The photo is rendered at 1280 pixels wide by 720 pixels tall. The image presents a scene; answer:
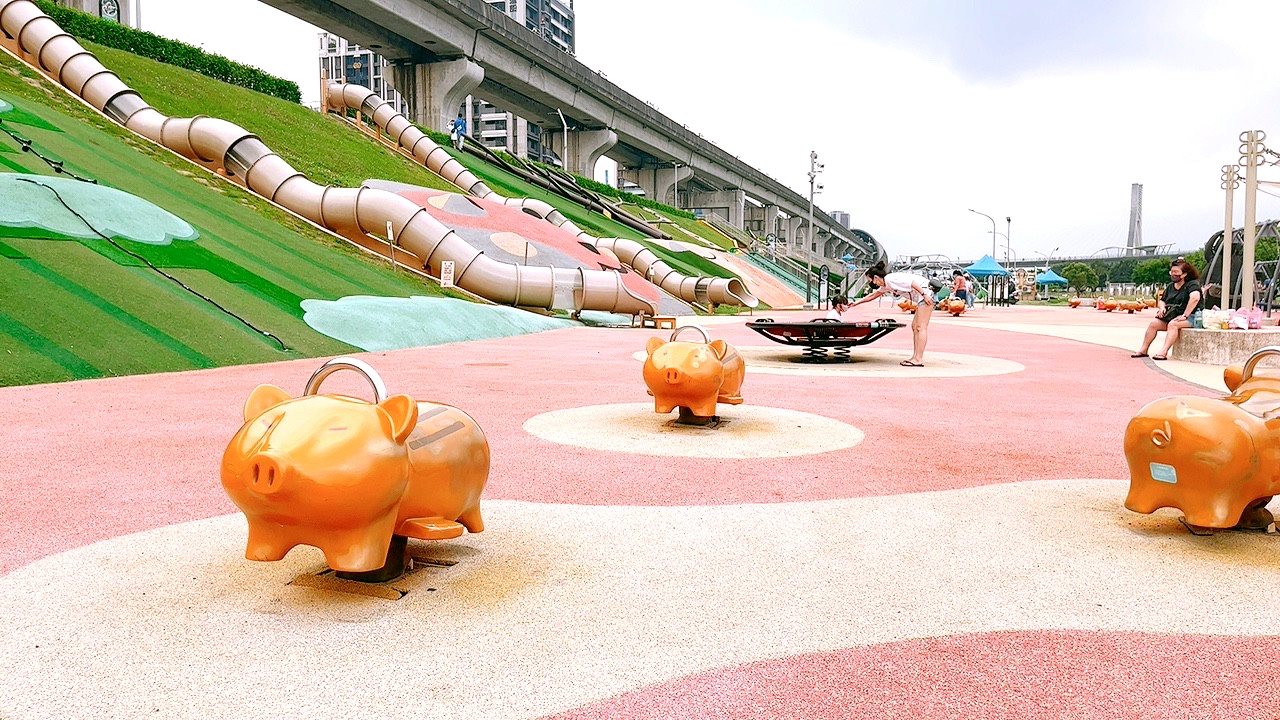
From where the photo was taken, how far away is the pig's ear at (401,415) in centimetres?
333

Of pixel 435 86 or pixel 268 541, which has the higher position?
pixel 435 86

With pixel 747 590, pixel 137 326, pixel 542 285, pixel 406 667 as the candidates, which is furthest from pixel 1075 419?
pixel 542 285

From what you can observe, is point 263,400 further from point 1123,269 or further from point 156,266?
point 1123,269

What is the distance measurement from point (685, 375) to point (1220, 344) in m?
11.4

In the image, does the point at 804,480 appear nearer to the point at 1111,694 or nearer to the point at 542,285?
the point at 1111,694

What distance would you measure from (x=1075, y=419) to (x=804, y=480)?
4.15 metres

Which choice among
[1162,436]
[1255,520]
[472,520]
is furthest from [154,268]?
[1255,520]

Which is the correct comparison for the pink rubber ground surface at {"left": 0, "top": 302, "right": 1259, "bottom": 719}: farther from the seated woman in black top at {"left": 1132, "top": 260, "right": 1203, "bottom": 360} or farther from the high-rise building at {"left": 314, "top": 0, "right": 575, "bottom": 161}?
the high-rise building at {"left": 314, "top": 0, "right": 575, "bottom": 161}

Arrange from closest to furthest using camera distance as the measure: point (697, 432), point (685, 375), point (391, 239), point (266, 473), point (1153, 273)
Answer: point (266, 473) < point (685, 375) < point (697, 432) < point (391, 239) < point (1153, 273)

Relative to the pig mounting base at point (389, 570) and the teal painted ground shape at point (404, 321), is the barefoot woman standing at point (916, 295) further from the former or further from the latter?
the pig mounting base at point (389, 570)

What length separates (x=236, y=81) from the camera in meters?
36.9

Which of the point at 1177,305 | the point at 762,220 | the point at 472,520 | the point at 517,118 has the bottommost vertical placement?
the point at 472,520

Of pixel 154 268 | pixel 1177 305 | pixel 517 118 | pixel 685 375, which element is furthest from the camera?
pixel 517 118

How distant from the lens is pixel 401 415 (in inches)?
132
